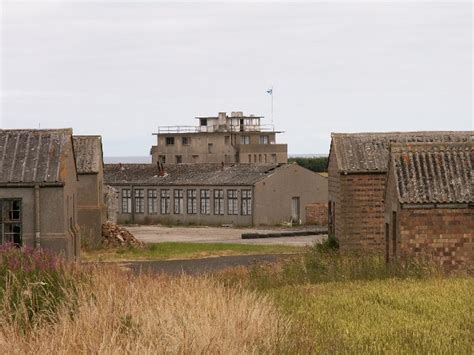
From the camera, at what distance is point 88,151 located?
146 ft

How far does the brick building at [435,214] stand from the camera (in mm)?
27188

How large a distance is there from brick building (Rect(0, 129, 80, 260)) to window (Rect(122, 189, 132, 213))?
37366mm

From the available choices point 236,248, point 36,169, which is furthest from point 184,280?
point 236,248

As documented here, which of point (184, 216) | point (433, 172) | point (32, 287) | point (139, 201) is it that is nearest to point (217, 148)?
point (139, 201)

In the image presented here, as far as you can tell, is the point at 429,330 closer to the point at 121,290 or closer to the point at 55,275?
the point at 121,290

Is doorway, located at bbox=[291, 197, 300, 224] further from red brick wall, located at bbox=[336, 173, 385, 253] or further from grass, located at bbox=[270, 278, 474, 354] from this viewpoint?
grass, located at bbox=[270, 278, 474, 354]

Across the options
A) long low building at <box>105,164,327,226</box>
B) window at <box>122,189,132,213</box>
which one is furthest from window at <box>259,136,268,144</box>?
window at <box>122,189,132,213</box>

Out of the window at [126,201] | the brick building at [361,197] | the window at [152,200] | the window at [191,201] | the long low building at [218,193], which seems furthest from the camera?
the window at [126,201]

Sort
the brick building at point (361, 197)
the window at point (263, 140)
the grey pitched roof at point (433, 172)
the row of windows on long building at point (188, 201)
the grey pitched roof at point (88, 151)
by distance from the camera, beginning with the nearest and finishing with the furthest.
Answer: the grey pitched roof at point (433, 172)
the brick building at point (361, 197)
the grey pitched roof at point (88, 151)
the row of windows on long building at point (188, 201)
the window at point (263, 140)

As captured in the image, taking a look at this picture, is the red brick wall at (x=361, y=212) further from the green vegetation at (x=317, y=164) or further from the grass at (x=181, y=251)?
the green vegetation at (x=317, y=164)

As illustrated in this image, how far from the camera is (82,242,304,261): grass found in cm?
4103

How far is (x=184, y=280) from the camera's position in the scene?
17.5m

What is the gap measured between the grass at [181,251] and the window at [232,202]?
1670 cm

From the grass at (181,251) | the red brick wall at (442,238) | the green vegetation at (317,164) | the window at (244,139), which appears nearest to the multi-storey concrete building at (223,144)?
the window at (244,139)
